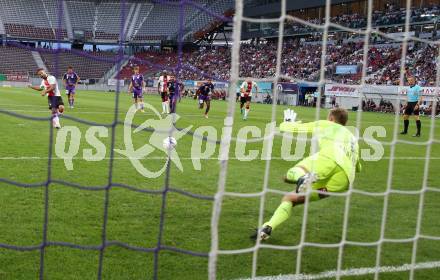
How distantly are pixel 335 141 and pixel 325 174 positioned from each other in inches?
12.1

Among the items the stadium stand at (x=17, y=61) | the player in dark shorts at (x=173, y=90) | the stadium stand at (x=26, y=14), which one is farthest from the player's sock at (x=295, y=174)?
the stadium stand at (x=17, y=61)

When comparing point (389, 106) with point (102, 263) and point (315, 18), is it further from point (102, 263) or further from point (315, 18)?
point (102, 263)

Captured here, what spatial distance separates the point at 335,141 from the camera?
416cm

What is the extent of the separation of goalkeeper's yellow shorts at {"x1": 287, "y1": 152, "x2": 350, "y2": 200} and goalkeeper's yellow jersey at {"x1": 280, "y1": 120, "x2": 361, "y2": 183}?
4 cm

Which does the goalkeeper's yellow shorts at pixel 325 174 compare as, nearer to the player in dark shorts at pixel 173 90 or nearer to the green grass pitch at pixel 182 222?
the green grass pitch at pixel 182 222

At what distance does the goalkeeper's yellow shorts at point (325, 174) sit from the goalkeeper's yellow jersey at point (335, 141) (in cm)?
4

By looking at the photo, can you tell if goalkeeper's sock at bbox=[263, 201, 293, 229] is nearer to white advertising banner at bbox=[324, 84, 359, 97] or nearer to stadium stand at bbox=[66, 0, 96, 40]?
white advertising banner at bbox=[324, 84, 359, 97]

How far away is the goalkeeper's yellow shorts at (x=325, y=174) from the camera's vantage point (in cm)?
409

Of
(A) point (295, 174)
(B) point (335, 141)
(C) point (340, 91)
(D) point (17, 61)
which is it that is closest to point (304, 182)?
(A) point (295, 174)

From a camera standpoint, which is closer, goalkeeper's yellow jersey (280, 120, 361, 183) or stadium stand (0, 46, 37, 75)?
goalkeeper's yellow jersey (280, 120, 361, 183)

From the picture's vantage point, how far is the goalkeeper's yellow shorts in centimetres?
409

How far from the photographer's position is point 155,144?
9.04 m

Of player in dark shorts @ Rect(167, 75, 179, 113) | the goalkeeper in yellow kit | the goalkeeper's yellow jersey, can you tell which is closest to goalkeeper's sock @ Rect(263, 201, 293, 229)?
the goalkeeper in yellow kit

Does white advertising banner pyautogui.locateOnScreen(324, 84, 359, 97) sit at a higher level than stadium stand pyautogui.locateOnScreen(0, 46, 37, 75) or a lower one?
lower
